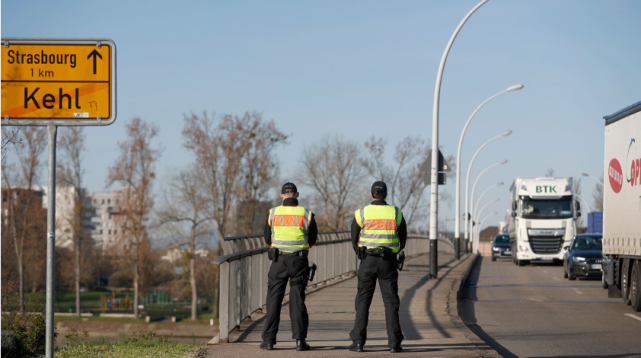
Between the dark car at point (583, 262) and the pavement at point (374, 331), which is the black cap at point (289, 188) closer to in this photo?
the pavement at point (374, 331)

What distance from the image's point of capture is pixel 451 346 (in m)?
8.42

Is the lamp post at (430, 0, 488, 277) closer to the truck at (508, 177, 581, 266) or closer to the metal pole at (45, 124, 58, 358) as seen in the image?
the truck at (508, 177, 581, 266)

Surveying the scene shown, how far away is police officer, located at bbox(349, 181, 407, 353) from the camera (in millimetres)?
7852

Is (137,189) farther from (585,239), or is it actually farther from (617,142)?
(617,142)

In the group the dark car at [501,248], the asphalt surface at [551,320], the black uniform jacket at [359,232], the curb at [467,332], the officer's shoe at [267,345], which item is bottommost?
the dark car at [501,248]

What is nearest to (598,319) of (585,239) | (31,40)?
(31,40)

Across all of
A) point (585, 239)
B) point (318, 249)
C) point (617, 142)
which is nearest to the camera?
point (617, 142)

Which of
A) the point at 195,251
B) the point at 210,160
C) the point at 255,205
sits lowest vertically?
the point at 195,251

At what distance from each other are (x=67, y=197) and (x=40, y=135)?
11.7m

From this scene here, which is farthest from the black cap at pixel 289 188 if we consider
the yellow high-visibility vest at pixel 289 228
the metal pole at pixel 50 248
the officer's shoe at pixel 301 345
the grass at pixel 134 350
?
the metal pole at pixel 50 248

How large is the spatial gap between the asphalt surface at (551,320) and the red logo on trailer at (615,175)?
2.50 m

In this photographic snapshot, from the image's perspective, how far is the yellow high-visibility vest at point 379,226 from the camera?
7.96m

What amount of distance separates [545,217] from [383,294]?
25.1m

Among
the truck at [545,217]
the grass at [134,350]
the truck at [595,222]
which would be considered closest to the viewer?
the grass at [134,350]
